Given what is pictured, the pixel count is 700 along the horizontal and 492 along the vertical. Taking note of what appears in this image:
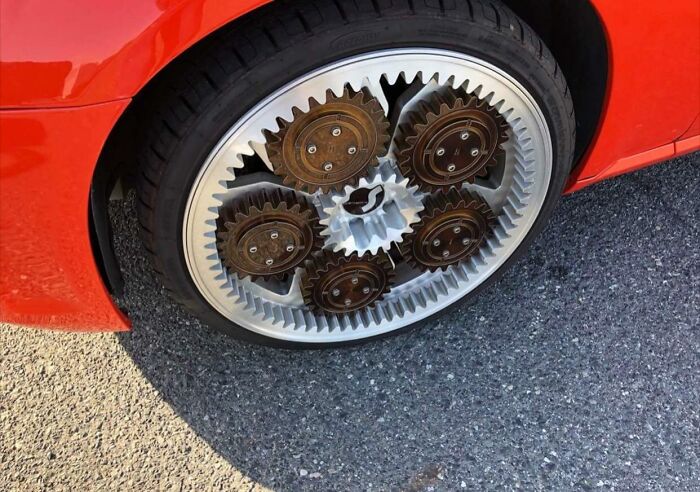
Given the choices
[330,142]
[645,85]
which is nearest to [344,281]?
[330,142]

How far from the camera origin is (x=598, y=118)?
1.67 metres

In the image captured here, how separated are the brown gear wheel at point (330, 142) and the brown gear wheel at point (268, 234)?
0.07 metres

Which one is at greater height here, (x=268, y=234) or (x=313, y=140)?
(x=313, y=140)

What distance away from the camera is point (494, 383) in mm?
1905

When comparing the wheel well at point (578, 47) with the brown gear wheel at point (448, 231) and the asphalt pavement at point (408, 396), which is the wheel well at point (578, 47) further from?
the asphalt pavement at point (408, 396)

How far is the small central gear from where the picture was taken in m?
1.63

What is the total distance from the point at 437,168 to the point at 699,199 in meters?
1.09

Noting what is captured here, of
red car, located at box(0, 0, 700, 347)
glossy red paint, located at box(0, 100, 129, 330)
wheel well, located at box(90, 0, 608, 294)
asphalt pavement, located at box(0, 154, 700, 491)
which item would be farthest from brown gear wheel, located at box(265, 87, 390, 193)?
asphalt pavement, located at box(0, 154, 700, 491)

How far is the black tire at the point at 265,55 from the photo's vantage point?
1.30 metres

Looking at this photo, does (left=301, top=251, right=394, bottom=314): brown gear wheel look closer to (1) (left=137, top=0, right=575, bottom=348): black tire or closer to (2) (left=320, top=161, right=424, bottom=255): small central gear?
(2) (left=320, top=161, right=424, bottom=255): small central gear

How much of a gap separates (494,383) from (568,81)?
782 mm

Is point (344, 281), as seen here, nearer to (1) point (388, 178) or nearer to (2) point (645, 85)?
(1) point (388, 178)

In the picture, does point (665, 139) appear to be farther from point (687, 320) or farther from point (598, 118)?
point (687, 320)

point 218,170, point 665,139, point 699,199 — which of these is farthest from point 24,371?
point 699,199
